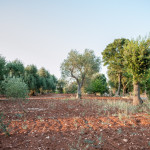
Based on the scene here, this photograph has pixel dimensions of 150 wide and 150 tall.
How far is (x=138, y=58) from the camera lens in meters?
13.2

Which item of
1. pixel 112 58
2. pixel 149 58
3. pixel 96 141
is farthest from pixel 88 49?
pixel 96 141

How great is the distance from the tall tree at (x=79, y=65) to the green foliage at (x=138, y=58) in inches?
372

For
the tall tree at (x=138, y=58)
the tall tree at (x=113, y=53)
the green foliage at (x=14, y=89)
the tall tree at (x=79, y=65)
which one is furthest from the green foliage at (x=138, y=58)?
the tall tree at (x=113, y=53)

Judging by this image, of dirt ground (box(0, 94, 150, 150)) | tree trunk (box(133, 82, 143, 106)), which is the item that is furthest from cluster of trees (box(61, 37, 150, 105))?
dirt ground (box(0, 94, 150, 150))

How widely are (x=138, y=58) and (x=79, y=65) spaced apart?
37.7 ft

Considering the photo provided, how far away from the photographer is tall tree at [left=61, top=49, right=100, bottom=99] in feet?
73.8

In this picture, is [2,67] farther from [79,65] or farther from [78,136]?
[78,136]

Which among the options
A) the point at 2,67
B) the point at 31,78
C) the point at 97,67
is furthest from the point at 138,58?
the point at 31,78

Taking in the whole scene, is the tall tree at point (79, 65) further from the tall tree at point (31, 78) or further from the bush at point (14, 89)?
the bush at point (14, 89)

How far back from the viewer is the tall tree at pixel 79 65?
73.8 ft

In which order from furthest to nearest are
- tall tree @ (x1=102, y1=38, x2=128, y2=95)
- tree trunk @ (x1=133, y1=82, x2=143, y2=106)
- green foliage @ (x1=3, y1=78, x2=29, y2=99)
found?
tall tree @ (x1=102, y1=38, x2=128, y2=95), tree trunk @ (x1=133, y1=82, x2=143, y2=106), green foliage @ (x1=3, y1=78, x2=29, y2=99)

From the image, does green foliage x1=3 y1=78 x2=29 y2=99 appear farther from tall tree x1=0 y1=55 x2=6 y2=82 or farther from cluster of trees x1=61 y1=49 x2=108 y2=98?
cluster of trees x1=61 y1=49 x2=108 y2=98

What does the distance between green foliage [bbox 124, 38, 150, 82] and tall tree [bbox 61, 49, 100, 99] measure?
9.45 meters

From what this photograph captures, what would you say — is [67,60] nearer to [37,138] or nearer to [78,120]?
[78,120]
